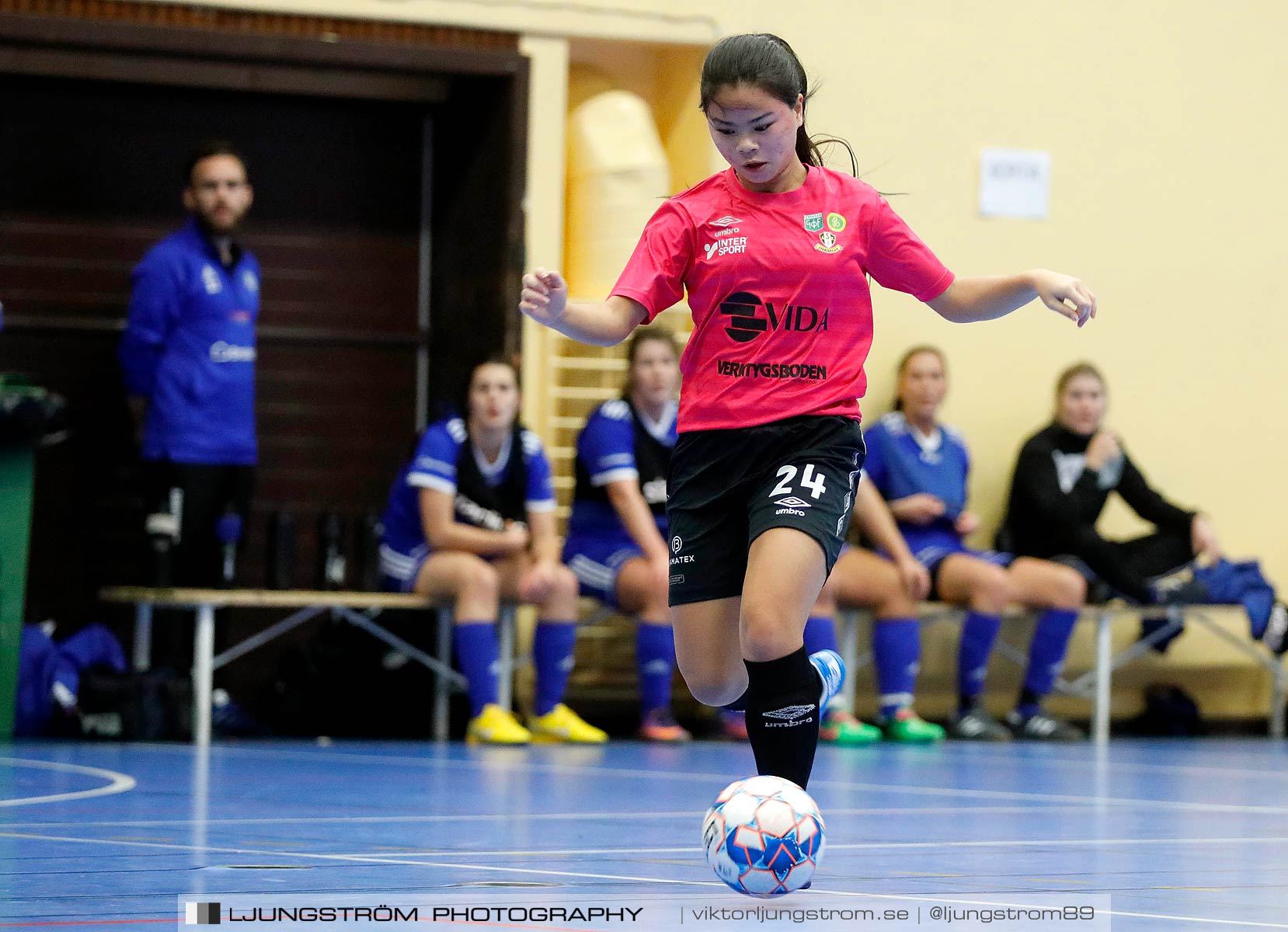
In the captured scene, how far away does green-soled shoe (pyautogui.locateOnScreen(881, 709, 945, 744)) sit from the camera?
829cm

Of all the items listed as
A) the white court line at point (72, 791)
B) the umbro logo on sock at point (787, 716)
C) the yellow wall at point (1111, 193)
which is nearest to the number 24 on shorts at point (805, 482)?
the umbro logo on sock at point (787, 716)

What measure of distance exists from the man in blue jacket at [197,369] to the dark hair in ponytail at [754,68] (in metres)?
4.69

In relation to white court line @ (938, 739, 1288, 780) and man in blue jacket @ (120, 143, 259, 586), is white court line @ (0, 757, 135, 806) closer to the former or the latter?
man in blue jacket @ (120, 143, 259, 586)

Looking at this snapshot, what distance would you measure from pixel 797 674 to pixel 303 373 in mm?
6094

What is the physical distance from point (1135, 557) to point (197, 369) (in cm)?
455

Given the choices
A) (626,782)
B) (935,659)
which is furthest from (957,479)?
(626,782)

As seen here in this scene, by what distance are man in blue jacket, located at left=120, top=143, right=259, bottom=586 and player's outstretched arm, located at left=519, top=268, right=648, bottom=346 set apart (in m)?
4.52

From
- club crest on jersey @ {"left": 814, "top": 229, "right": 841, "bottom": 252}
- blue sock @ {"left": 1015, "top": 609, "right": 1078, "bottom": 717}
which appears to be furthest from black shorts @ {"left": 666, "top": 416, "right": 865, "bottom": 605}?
blue sock @ {"left": 1015, "top": 609, "right": 1078, "bottom": 717}

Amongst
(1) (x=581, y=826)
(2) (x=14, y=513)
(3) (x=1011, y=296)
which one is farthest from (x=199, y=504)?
(3) (x=1011, y=296)

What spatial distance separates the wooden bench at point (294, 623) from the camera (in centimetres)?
760

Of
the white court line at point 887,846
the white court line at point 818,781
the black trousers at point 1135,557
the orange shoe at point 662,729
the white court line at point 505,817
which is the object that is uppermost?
the black trousers at point 1135,557

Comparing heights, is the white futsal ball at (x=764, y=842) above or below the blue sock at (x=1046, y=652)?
above

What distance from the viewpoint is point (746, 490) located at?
377 centimetres

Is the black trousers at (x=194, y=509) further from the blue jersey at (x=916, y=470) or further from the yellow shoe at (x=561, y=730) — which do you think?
the blue jersey at (x=916, y=470)
